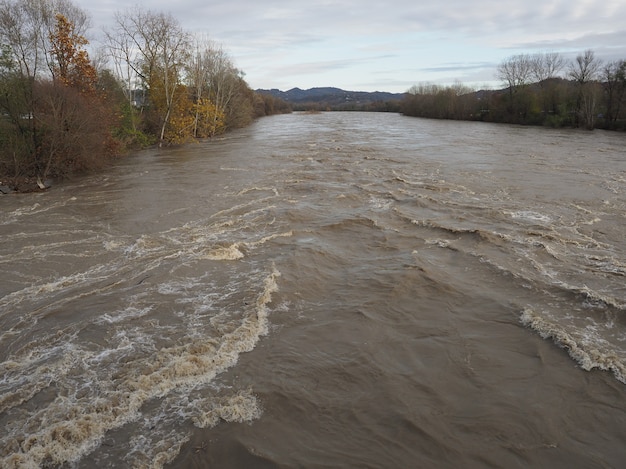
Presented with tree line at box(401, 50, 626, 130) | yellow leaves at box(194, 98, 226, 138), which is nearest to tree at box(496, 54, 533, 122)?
tree line at box(401, 50, 626, 130)

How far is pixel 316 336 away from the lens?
5.95 m

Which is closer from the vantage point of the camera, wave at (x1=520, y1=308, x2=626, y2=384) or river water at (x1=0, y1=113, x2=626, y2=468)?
river water at (x1=0, y1=113, x2=626, y2=468)

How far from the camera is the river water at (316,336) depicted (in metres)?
4.13

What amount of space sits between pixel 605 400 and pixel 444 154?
2160 centimetres

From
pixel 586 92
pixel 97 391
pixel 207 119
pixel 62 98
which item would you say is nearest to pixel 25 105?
pixel 62 98

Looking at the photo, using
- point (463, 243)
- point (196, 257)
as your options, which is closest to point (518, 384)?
point (463, 243)

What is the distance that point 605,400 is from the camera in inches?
183

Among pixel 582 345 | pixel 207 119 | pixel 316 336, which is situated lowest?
pixel 582 345

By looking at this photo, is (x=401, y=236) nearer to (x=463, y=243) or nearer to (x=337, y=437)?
(x=463, y=243)

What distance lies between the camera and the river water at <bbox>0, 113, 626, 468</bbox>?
4.13m

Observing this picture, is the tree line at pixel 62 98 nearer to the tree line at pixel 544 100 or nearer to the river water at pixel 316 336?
the river water at pixel 316 336

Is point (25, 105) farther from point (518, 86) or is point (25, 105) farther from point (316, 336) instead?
point (518, 86)

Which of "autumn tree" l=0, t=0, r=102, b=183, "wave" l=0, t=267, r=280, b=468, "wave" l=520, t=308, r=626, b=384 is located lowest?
"wave" l=520, t=308, r=626, b=384

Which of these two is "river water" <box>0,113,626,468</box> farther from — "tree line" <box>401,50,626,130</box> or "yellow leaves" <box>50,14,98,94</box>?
"tree line" <box>401,50,626,130</box>
